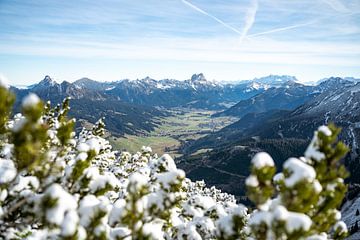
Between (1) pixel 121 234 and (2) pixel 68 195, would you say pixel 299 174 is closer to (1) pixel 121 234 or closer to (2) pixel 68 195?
(1) pixel 121 234

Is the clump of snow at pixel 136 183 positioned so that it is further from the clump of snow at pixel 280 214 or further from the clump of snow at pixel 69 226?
the clump of snow at pixel 280 214

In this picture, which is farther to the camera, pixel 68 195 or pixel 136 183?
pixel 136 183

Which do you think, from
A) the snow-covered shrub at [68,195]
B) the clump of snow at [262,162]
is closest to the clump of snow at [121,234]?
the snow-covered shrub at [68,195]

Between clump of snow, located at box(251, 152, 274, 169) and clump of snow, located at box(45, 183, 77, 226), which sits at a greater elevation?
clump of snow, located at box(251, 152, 274, 169)

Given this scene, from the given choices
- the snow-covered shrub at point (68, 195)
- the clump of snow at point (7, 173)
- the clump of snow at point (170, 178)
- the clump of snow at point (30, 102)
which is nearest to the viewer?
the clump of snow at point (30, 102)

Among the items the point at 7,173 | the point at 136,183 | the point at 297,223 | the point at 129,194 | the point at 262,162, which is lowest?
the point at 7,173

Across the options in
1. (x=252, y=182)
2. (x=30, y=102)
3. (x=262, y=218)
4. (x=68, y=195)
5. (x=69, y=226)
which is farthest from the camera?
(x=252, y=182)

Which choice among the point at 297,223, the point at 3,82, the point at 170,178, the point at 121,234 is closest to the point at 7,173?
the point at 3,82

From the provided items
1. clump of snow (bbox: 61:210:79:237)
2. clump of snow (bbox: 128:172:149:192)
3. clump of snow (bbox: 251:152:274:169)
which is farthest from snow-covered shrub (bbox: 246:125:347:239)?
clump of snow (bbox: 61:210:79:237)

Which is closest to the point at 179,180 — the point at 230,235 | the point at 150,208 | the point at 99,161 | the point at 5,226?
the point at 150,208

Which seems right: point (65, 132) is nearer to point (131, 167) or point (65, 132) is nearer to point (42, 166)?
point (42, 166)

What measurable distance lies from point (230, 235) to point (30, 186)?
22.1ft

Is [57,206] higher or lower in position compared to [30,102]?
lower

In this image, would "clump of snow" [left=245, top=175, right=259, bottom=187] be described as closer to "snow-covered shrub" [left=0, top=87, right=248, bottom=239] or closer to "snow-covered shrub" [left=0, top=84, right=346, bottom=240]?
"snow-covered shrub" [left=0, top=84, right=346, bottom=240]
